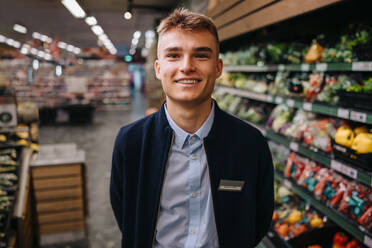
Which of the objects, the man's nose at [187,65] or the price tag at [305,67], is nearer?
the man's nose at [187,65]

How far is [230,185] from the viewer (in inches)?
51.0

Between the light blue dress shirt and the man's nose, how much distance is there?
27 cm

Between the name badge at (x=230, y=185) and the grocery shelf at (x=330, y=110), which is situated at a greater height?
the grocery shelf at (x=330, y=110)

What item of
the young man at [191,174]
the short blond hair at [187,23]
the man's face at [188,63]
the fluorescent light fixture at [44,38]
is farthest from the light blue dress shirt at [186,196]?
the fluorescent light fixture at [44,38]

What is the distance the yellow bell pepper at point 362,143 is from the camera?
182 cm

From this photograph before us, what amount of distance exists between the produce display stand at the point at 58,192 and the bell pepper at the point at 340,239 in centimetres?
268

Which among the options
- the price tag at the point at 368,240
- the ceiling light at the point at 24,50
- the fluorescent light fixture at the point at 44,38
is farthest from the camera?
the ceiling light at the point at 24,50

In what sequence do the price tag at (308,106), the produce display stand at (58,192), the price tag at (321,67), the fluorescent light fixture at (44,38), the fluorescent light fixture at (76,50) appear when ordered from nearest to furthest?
the price tag at (321,67), the price tag at (308,106), the produce display stand at (58,192), the fluorescent light fixture at (44,38), the fluorescent light fixture at (76,50)

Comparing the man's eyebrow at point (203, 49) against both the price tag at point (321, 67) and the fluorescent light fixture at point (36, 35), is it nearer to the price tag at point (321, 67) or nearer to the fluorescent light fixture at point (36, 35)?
the price tag at point (321, 67)

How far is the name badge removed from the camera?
129 centimetres

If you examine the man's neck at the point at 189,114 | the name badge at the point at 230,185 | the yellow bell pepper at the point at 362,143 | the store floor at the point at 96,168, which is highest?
the man's neck at the point at 189,114

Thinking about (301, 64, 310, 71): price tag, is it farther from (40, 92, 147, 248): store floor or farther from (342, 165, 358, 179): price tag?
(40, 92, 147, 248): store floor

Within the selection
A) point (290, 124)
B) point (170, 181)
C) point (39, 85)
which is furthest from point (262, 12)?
point (39, 85)

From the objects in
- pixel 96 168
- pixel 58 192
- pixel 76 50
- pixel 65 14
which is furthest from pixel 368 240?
pixel 76 50
